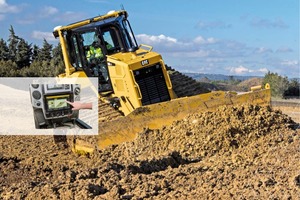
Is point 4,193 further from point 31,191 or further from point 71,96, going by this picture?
point 71,96

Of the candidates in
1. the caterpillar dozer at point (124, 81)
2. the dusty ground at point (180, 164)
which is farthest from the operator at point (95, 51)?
the dusty ground at point (180, 164)

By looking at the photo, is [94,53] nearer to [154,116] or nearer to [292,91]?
[154,116]

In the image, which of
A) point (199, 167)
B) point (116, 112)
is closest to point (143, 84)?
point (116, 112)

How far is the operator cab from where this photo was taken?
10.9 metres

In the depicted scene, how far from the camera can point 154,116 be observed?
9.38 meters

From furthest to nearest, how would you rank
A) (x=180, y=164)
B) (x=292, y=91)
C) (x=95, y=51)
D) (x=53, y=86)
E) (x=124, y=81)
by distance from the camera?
(x=292, y=91) < (x=95, y=51) < (x=124, y=81) < (x=53, y=86) < (x=180, y=164)

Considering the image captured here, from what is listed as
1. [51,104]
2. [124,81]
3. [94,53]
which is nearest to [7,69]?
[94,53]

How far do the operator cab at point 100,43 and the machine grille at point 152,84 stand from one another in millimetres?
796

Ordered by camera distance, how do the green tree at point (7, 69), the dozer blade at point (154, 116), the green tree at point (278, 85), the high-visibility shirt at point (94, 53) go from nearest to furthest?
the dozer blade at point (154, 116)
the high-visibility shirt at point (94, 53)
the green tree at point (7, 69)
the green tree at point (278, 85)

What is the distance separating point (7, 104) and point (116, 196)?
6394 millimetres

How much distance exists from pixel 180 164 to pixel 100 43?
3.94 meters

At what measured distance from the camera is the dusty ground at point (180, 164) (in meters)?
5.90

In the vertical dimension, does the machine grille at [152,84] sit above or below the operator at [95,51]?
below

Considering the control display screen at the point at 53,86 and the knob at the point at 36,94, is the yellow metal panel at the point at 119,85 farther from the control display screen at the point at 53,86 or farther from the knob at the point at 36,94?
the knob at the point at 36,94
